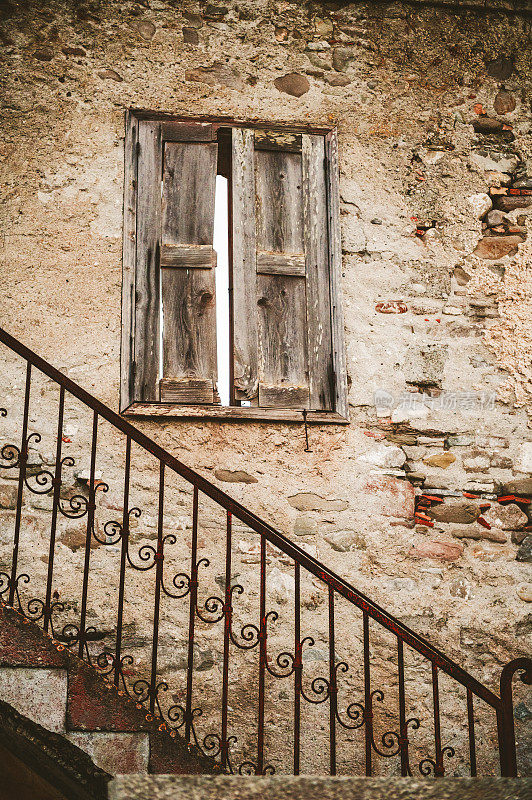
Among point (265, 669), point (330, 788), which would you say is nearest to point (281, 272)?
point (265, 669)

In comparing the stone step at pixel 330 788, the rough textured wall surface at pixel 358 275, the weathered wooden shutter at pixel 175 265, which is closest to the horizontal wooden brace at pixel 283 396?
the rough textured wall surface at pixel 358 275

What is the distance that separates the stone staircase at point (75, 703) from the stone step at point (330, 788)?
52.6 inches

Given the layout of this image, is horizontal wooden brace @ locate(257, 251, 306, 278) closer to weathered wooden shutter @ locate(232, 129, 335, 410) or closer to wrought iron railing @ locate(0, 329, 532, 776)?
weathered wooden shutter @ locate(232, 129, 335, 410)

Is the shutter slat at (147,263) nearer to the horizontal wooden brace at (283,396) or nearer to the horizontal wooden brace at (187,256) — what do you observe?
the horizontal wooden brace at (187,256)

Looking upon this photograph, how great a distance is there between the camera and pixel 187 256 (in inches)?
209

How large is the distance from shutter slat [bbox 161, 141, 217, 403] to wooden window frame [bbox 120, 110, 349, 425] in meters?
0.16

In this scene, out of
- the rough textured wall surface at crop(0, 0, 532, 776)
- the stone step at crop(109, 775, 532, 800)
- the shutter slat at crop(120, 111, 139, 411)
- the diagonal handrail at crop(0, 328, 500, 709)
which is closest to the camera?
the stone step at crop(109, 775, 532, 800)

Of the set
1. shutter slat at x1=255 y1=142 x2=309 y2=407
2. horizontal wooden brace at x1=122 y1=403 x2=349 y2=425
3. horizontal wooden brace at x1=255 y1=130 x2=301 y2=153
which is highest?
horizontal wooden brace at x1=255 y1=130 x2=301 y2=153

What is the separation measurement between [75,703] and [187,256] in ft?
9.34

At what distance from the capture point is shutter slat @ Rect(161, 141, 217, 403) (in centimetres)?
514

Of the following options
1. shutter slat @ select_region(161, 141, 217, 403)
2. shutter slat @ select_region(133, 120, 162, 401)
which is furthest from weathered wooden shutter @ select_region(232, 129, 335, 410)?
shutter slat @ select_region(133, 120, 162, 401)

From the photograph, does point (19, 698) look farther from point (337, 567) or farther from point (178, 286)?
point (178, 286)

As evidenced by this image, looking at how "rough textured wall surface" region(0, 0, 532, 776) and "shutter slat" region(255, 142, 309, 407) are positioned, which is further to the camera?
"shutter slat" region(255, 142, 309, 407)

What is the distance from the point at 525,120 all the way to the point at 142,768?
473 cm
